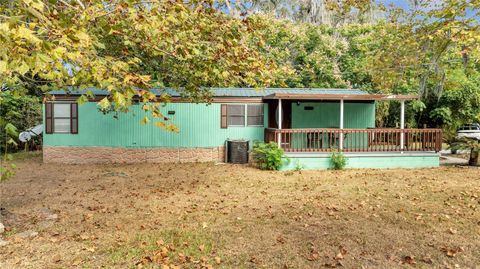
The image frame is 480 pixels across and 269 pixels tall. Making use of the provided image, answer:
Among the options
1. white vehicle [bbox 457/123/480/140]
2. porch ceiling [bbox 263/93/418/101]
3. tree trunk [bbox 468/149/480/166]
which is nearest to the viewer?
porch ceiling [bbox 263/93/418/101]

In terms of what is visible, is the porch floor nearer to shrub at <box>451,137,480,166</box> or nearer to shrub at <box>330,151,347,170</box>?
shrub at <box>330,151,347,170</box>

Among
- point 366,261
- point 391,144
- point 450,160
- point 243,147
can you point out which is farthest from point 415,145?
point 366,261

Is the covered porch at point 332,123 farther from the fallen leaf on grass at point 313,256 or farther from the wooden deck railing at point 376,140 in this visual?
the fallen leaf on grass at point 313,256

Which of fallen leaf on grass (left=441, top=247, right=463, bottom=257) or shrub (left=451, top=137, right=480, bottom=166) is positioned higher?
shrub (left=451, top=137, right=480, bottom=166)

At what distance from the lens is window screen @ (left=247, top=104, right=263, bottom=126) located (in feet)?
45.0

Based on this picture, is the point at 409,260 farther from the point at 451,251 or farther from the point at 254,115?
the point at 254,115

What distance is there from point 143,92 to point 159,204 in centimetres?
431

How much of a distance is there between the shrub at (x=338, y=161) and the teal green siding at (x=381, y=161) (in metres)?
0.16

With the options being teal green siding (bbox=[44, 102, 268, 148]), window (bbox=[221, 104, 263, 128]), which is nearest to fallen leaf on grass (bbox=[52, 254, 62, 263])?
teal green siding (bbox=[44, 102, 268, 148])

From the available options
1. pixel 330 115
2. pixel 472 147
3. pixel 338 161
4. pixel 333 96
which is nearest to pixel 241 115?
pixel 333 96

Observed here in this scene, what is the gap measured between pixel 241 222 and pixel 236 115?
832cm

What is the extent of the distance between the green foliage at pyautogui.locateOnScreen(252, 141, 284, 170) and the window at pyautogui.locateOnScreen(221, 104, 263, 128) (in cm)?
206

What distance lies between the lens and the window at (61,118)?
12.9m

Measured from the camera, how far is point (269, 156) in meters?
11.4
